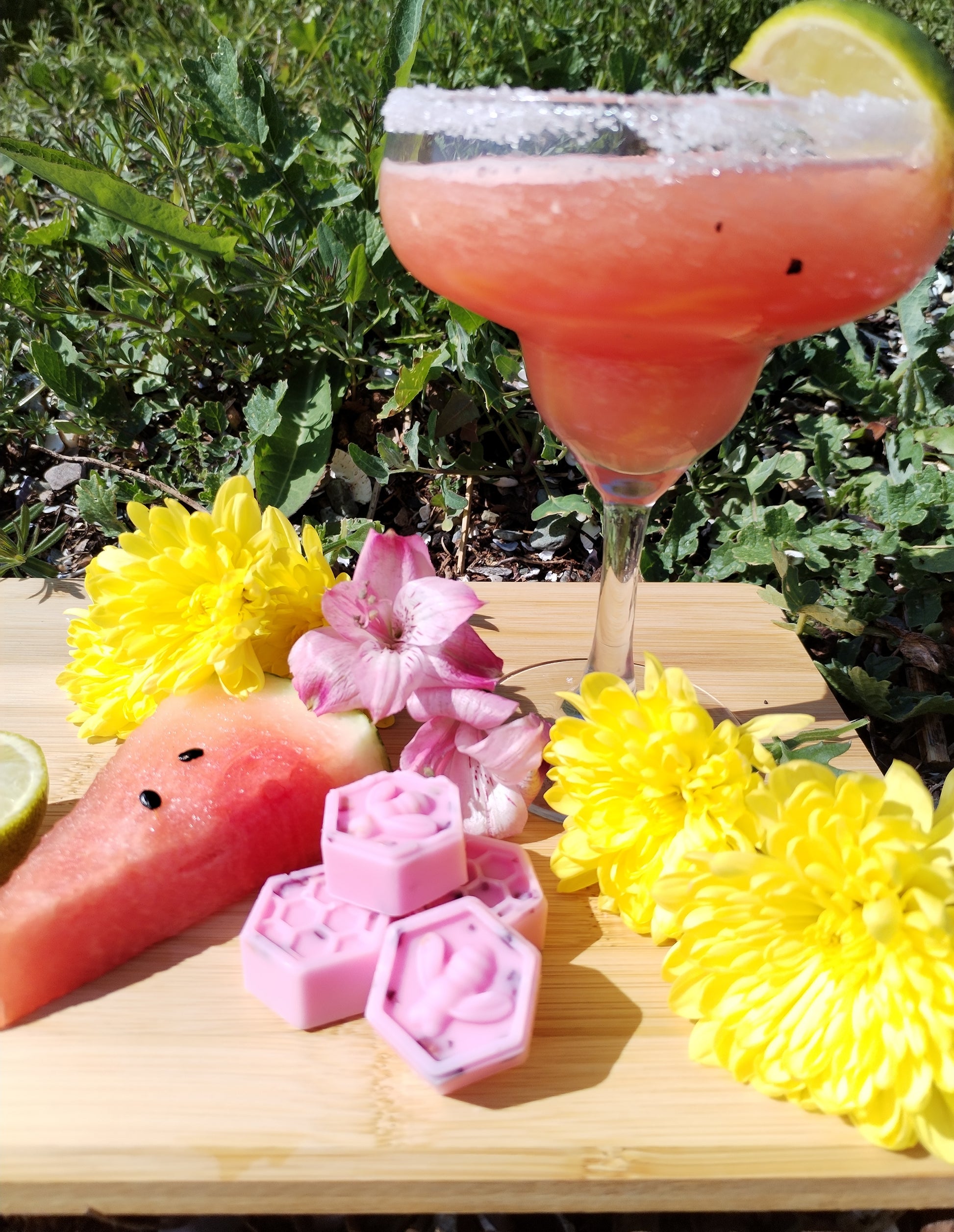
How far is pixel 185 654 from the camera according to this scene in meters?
1.27

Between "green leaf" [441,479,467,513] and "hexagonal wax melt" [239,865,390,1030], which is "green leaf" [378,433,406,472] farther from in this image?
"hexagonal wax melt" [239,865,390,1030]

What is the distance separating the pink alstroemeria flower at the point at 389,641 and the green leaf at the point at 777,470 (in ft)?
3.62

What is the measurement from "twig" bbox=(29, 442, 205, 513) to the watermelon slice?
0.71 m

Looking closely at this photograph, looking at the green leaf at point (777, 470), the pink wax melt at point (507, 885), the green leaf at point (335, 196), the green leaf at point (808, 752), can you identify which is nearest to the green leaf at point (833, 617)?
the green leaf at point (777, 470)

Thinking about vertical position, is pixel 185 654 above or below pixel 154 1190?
above

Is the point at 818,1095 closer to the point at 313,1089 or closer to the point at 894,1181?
the point at 894,1181

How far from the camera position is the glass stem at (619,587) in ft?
4.64

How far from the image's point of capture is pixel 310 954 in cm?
102

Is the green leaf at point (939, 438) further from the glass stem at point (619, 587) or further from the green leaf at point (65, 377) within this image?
the green leaf at point (65, 377)

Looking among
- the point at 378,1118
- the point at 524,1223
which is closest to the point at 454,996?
the point at 378,1118

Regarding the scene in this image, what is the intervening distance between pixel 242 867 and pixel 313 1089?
32cm

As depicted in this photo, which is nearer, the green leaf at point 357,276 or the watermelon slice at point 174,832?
the watermelon slice at point 174,832

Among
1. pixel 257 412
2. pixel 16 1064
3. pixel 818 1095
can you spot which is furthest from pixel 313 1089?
pixel 257 412

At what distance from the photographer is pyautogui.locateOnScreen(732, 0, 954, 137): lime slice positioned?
985 mm
